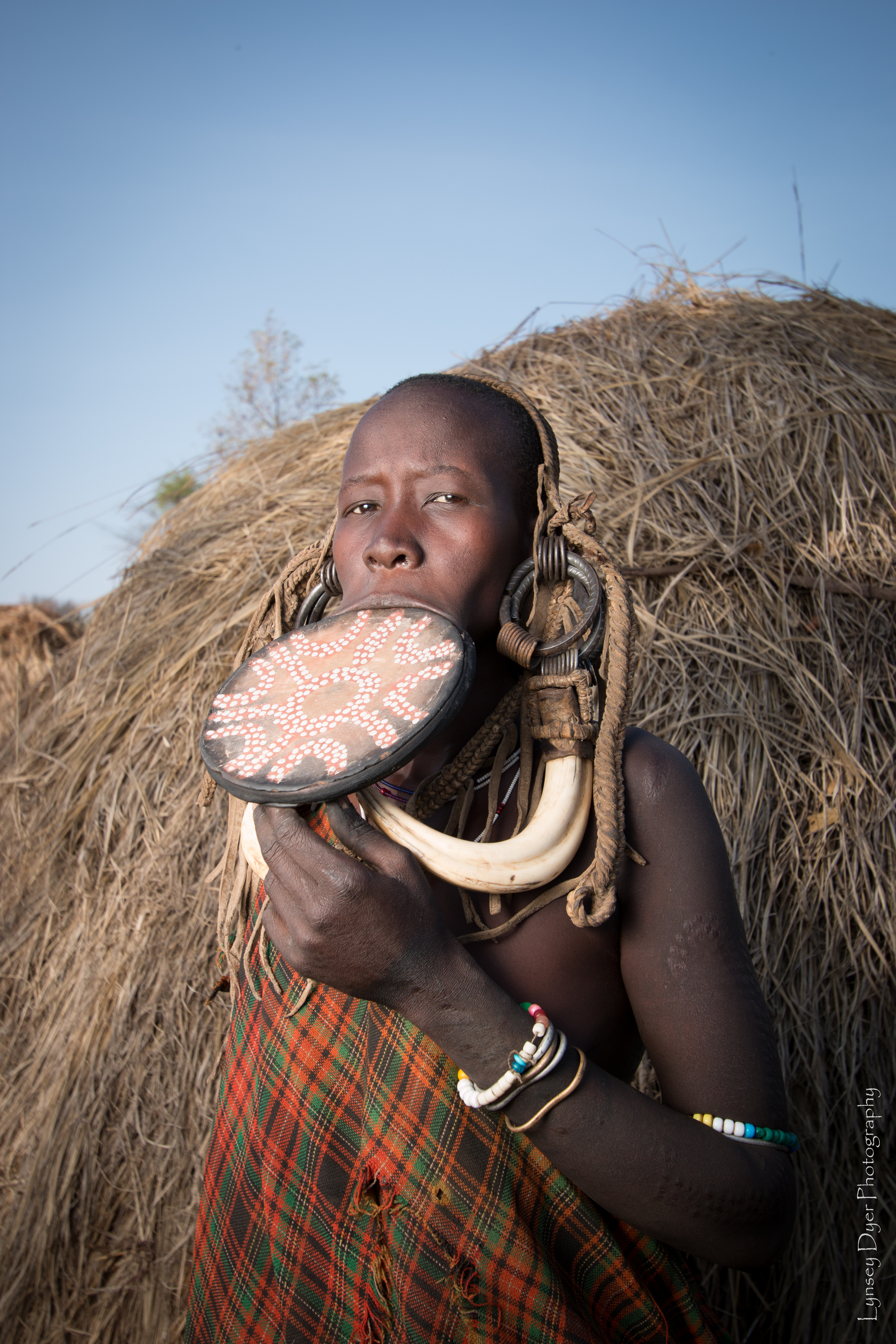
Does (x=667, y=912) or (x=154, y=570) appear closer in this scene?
(x=667, y=912)

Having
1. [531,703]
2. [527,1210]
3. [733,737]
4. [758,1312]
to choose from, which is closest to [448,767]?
[531,703]

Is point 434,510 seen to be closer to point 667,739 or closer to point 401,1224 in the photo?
point 401,1224

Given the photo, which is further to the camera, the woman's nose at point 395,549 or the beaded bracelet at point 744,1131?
the woman's nose at point 395,549

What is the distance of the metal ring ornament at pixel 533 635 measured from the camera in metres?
1.23

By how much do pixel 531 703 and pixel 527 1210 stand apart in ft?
2.18

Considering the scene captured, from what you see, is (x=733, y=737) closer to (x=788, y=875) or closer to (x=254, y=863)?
(x=788, y=875)

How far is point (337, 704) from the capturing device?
1127mm

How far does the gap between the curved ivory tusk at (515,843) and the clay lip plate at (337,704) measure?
0.11 metres

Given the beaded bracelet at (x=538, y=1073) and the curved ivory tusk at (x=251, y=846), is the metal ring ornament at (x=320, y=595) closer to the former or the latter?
the curved ivory tusk at (x=251, y=846)

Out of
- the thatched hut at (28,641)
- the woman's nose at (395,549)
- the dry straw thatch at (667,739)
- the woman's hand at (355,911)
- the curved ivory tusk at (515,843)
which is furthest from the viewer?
the thatched hut at (28,641)

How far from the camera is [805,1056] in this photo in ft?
7.20

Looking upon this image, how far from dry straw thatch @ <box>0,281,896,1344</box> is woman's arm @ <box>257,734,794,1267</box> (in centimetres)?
125

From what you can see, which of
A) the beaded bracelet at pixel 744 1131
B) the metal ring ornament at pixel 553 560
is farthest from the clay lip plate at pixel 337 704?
the beaded bracelet at pixel 744 1131

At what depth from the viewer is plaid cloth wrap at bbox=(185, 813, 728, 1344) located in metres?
1.11
